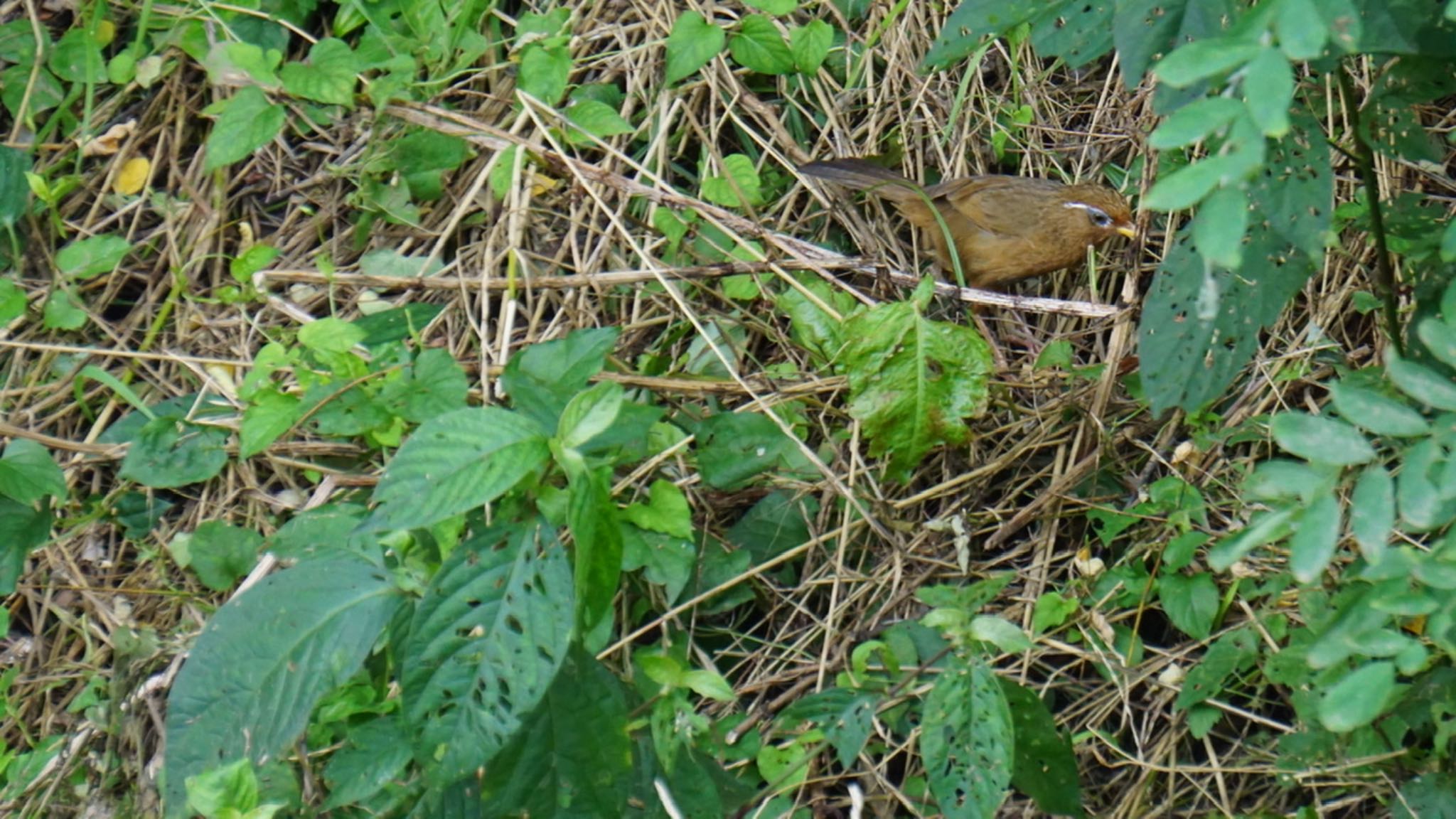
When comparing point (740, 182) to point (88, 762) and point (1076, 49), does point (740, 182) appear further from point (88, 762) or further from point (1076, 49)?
point (88, 762)

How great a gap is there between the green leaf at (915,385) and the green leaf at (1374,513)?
56.3 inches

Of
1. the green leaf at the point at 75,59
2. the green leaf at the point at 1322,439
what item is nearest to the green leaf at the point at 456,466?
the green leaf at the point at 1322,439

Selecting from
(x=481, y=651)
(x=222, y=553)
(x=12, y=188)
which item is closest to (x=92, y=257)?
(x=12, y=188)

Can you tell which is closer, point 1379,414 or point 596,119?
point 1379,414

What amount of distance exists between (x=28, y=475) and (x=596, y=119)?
1.57 meters

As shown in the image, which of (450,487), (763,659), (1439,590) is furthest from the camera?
(763,659)

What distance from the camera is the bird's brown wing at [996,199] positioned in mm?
3545

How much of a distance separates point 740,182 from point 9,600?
6.72 ft

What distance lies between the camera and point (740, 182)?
3.50m

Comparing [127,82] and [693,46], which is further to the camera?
[127,82]

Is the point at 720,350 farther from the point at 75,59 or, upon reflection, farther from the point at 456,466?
the point at 75,59

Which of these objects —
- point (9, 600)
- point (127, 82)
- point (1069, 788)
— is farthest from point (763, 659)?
point (127, 82)

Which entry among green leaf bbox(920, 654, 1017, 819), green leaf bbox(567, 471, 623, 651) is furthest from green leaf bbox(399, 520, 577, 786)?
green leaf bbox(920, 654, 1017, 819)

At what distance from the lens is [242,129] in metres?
3.49
